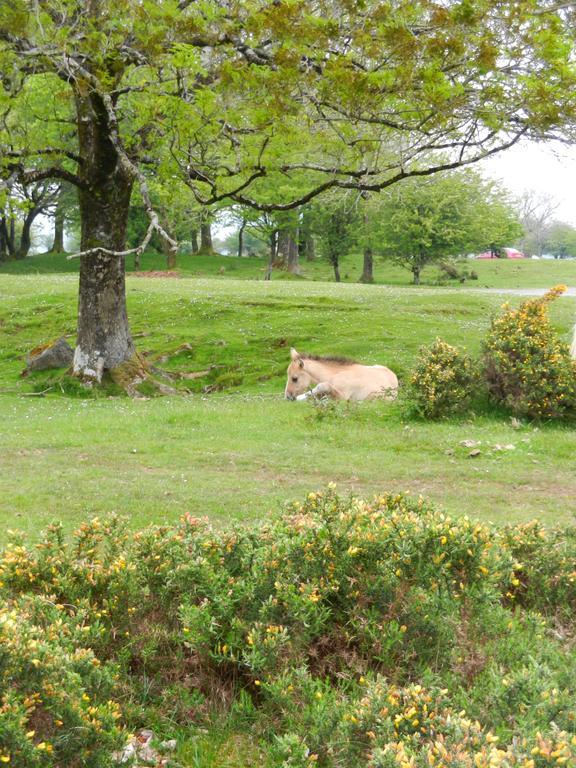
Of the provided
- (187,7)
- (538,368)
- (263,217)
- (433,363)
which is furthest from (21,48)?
(263,217)

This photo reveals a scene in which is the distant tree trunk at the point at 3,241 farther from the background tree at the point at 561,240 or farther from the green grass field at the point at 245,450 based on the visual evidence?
the background tree at the point at 561,240

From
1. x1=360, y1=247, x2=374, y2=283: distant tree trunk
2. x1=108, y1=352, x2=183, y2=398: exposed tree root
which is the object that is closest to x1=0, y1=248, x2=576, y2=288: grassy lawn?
x1=360, y1=247, x2=374, y2=283: distant tree trunk

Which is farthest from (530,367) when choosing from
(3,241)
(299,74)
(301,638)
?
(3,241)

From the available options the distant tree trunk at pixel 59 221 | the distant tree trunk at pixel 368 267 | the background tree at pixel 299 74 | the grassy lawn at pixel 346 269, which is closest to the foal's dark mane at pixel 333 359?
the background tree at pixel 299 74

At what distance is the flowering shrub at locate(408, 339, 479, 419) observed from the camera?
16.4 meters

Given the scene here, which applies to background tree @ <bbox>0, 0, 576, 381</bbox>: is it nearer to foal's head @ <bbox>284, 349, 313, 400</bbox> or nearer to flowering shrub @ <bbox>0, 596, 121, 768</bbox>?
foal's head @ <bbox>284, 349, 313, 400</bbox>

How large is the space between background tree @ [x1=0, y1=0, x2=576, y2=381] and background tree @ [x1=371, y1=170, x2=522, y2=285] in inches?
1882

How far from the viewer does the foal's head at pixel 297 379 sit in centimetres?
1870

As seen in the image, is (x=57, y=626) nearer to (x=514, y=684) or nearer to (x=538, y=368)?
(x=514, y=684)

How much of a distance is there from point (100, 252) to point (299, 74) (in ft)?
25.9

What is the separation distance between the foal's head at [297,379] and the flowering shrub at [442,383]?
3086 mm

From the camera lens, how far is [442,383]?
16453 mm

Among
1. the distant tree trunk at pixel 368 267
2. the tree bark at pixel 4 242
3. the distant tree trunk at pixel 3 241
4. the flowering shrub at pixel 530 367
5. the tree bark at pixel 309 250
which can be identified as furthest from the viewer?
the tree bark at pixel 309 250

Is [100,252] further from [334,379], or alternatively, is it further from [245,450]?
[245,450]
